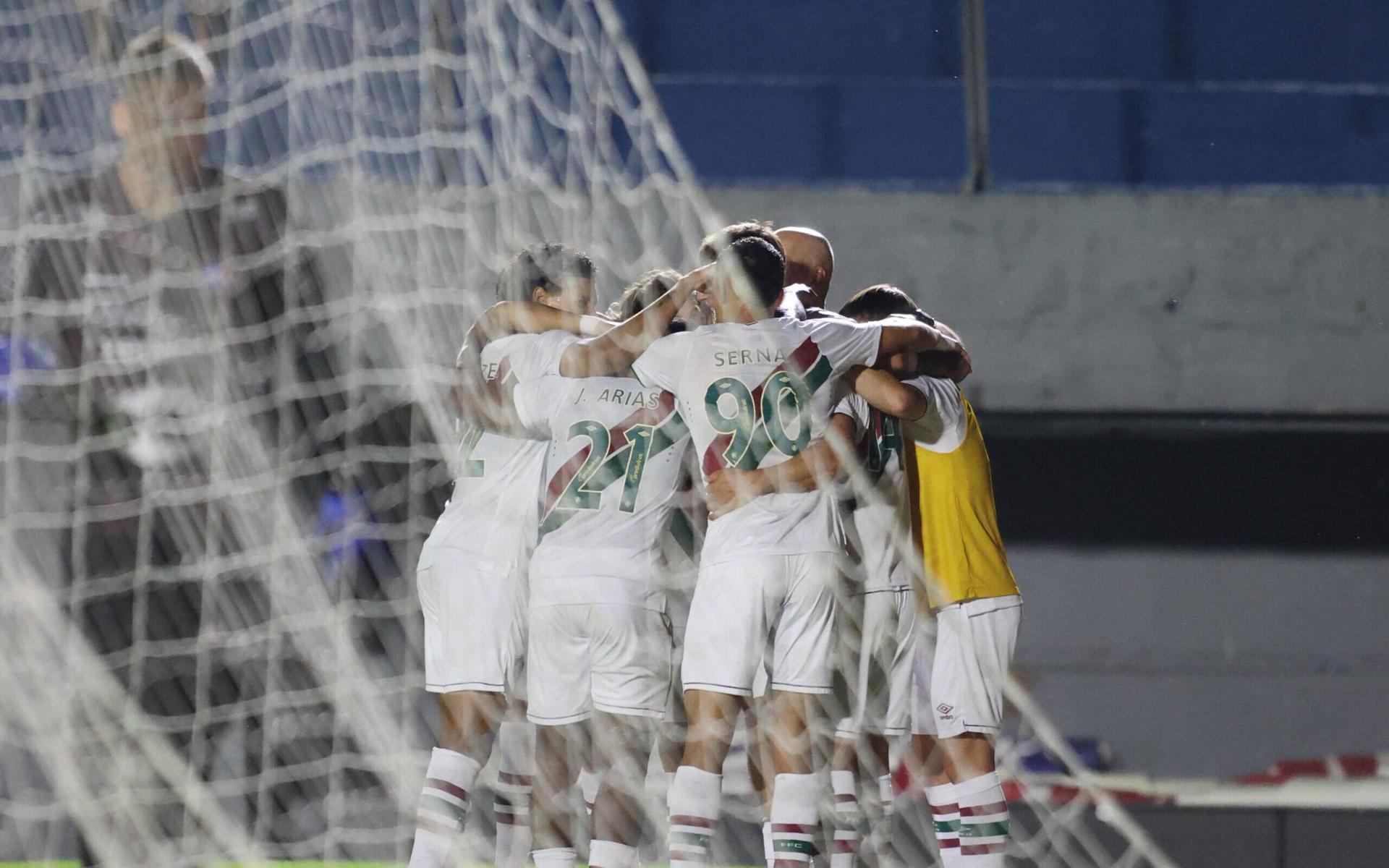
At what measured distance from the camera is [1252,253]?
22.5ft

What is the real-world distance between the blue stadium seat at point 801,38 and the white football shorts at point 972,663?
532cm

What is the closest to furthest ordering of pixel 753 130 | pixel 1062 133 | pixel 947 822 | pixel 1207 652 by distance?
1. pixel 947 822
2. pixel 1207 652
3. pixel 753 130
4. pixel 1062 133

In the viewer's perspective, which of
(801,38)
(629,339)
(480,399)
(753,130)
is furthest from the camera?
(801,38)

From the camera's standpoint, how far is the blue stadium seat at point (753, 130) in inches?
309

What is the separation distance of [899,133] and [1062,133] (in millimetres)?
843

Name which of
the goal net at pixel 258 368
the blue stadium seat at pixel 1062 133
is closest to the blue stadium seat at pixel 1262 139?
the blue stadium seat at pixel 1062 133

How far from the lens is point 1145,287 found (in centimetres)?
682

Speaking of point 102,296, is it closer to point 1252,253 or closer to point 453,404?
point 453,404

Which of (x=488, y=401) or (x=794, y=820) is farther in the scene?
(x=488, y=401)

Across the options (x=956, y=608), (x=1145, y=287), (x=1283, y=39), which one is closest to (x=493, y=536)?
(x=956, y=608)

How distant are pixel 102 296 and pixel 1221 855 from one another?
3620mm

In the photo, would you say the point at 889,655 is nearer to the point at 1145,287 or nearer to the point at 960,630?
the point at 960,630

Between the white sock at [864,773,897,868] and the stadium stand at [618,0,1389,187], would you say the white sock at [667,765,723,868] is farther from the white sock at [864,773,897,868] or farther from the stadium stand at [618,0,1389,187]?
the stadium stand at [618,0,1389,187]

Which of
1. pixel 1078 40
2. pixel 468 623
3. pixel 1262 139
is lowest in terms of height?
pixel 468 623
